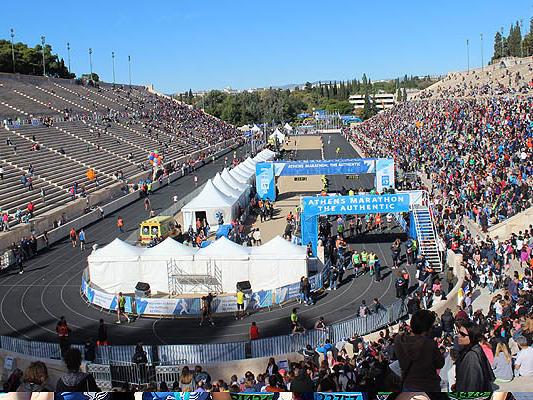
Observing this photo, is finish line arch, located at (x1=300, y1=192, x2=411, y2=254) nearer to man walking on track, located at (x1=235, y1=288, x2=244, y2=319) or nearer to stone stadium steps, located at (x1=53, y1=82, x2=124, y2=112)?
man walking on track, located at (x1=235, y1=288, x2=244, y2=319)

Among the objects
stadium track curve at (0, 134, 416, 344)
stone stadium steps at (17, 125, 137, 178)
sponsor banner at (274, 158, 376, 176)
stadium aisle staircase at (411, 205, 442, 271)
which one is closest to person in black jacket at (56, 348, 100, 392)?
stadium track curve at (0, 134, 416, 344)

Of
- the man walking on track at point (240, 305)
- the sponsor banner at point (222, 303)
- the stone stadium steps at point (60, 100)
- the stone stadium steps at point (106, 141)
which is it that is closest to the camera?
the man walking on track at point (240, 305)

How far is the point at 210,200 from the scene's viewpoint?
100 feet

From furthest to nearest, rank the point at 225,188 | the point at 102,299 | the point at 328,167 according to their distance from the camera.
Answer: the point at 328,167 < the point at 225,188 < the point at 102,299

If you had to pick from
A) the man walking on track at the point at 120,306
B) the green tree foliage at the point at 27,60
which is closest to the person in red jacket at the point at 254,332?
the man walking on track at the point at 120,306

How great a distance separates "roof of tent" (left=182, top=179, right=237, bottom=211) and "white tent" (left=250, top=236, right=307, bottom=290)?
1046cm

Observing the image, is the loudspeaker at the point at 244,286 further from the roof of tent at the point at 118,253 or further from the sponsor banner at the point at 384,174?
the sponsor banner at the point at 384,174

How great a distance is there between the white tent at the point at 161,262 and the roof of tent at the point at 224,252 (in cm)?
46

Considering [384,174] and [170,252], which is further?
[384,174]

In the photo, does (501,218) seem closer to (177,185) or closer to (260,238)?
(260,238)

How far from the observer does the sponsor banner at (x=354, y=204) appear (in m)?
24.7

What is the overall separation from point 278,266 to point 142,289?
4.26 metres

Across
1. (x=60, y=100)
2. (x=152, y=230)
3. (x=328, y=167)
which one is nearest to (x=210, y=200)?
(x=152, y=230)

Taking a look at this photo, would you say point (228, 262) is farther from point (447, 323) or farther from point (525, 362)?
point (525, 362)
